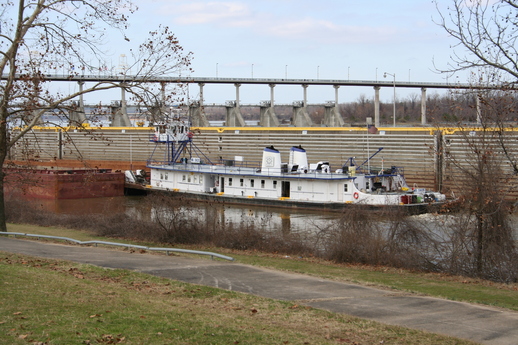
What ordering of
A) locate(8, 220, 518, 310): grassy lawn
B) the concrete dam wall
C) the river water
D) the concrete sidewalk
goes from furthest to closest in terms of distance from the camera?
the concrete dam wall, the river water, locate(8, 220, 518, 310): grassy lawn, the concrete sidewalk

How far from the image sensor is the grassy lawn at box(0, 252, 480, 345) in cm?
899

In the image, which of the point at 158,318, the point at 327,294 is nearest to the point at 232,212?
the point at 327,294

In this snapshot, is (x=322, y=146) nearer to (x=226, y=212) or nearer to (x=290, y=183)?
(x=290, y=183)

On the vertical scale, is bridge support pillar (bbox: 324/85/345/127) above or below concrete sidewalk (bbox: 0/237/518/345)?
above

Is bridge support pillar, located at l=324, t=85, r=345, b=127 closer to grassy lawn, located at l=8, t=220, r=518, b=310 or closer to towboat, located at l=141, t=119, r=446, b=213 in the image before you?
towboat, located at l=141, t=119, r=446, b=213

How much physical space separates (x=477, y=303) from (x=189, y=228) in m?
14.7

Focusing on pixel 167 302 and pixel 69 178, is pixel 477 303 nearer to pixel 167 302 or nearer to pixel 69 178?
pixel 167 302

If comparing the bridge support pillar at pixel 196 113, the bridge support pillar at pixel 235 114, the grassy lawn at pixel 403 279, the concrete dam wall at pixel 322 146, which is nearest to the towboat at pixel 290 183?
the concrete dam wall at pixel 322 146

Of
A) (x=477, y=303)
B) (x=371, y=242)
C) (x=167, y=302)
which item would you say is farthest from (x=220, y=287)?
(x=371, y=242)

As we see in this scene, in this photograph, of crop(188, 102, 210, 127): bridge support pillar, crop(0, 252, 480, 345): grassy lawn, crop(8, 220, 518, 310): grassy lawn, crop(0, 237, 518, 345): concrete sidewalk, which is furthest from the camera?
crop(188, 102, 210, 127): bridge support pillar

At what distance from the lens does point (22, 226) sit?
1197 inches

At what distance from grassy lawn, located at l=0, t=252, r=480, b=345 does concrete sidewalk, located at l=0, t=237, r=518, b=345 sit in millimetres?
818

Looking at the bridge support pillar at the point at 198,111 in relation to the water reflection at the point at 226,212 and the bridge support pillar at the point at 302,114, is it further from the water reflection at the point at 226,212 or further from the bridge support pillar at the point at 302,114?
the bridge support pillar at the point at 302,114

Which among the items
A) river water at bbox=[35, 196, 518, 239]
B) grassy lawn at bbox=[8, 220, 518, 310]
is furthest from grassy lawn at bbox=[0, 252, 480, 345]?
river water at bbox=[35, 196, 518, 239]
